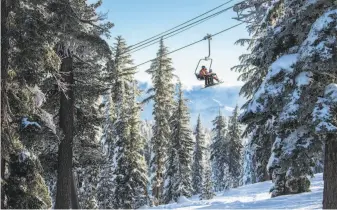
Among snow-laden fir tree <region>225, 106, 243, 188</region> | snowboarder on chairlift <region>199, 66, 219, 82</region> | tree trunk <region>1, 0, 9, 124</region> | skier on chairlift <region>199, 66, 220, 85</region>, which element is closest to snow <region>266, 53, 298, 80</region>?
tree trunk <region>1, 0, 9, 124</region>

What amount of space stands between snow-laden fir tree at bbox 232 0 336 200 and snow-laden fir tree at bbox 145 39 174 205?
26.5 metres

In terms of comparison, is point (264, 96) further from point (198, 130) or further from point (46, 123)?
point (198, 130)

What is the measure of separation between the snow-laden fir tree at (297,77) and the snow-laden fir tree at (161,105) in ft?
87.0

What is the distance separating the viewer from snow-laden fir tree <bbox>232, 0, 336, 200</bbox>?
9547mm

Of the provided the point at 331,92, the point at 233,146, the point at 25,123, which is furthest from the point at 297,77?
the point at 233,146

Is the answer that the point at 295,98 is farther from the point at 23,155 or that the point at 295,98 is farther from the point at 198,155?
the point at 198,155

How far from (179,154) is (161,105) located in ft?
20.3

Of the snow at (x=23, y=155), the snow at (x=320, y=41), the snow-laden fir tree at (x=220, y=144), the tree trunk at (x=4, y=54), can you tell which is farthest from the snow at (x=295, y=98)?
the snow-laden fir tree at (x=220, y=144)

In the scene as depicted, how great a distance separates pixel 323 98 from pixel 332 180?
1994 mm

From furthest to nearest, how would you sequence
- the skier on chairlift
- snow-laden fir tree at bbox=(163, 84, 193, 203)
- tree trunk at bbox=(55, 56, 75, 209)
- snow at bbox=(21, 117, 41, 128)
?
snow-laden fir tree at bbox=(163, 84, 193, 203)
the skier on chairlift
tree trunk at bbox=(55, 56, 75, 209)
snow at bbox=(21, 117, 41, 128)

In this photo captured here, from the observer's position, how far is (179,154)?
42031 mm

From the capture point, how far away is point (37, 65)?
518 inches

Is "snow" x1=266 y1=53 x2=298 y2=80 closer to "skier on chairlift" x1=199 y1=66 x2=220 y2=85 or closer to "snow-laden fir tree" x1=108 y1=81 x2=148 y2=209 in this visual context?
"skier on chairlift" x1=199 y1=66 x2=220 y2=85

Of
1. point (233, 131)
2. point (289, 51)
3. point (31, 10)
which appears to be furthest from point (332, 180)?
point (233, 131)
